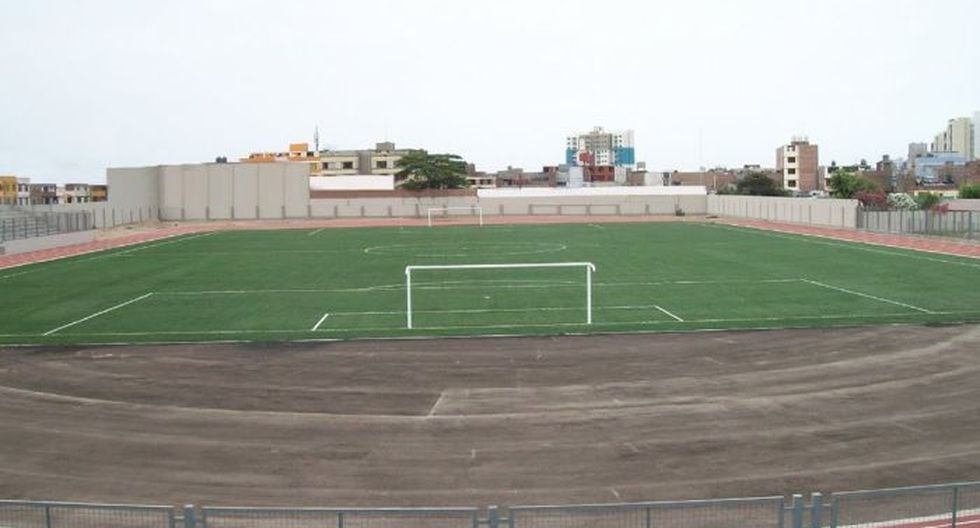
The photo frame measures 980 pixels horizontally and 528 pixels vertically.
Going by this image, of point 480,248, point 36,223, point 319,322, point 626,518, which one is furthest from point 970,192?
point 626,518

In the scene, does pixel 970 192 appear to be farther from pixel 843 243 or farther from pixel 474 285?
pixel 474 285

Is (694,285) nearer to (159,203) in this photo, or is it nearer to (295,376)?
(295,376)

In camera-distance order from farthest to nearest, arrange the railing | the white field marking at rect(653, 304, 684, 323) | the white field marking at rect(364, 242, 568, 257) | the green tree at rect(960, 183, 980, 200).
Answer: the green tree at rect(960, 183, 980, 200), the white field marking at rect(364, 242, 568, 257), the white field marking at rect(653, 304, 684, 323), the railing

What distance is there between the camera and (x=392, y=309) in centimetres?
3319

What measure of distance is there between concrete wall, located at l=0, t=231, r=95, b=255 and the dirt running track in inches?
1531

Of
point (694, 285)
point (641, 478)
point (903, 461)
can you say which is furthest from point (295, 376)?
point (694, 285)

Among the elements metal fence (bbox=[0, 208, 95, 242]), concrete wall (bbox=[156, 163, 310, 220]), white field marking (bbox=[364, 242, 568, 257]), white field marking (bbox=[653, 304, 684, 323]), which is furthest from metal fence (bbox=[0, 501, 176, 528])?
concrete wall (bbox=[156, 163, 310, 220])

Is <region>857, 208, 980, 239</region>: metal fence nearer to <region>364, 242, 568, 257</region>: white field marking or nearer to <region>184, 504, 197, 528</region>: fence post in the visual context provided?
<region>364, 242, 568, 257</region>: white field marking

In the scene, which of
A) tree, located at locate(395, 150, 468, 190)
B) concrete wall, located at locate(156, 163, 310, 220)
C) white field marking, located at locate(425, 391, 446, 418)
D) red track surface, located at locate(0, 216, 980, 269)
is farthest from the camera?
tree, located at locate(395, 150, 468, 190)

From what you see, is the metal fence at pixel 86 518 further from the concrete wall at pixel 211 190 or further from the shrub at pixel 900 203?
the concrete wall at pixel 211 190

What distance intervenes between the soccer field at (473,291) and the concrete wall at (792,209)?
1299cm

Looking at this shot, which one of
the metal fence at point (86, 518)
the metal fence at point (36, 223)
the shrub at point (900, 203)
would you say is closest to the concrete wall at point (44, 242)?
the metal fence at point (36, 223)

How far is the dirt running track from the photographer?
14.9m

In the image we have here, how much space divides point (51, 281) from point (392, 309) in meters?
20.3
